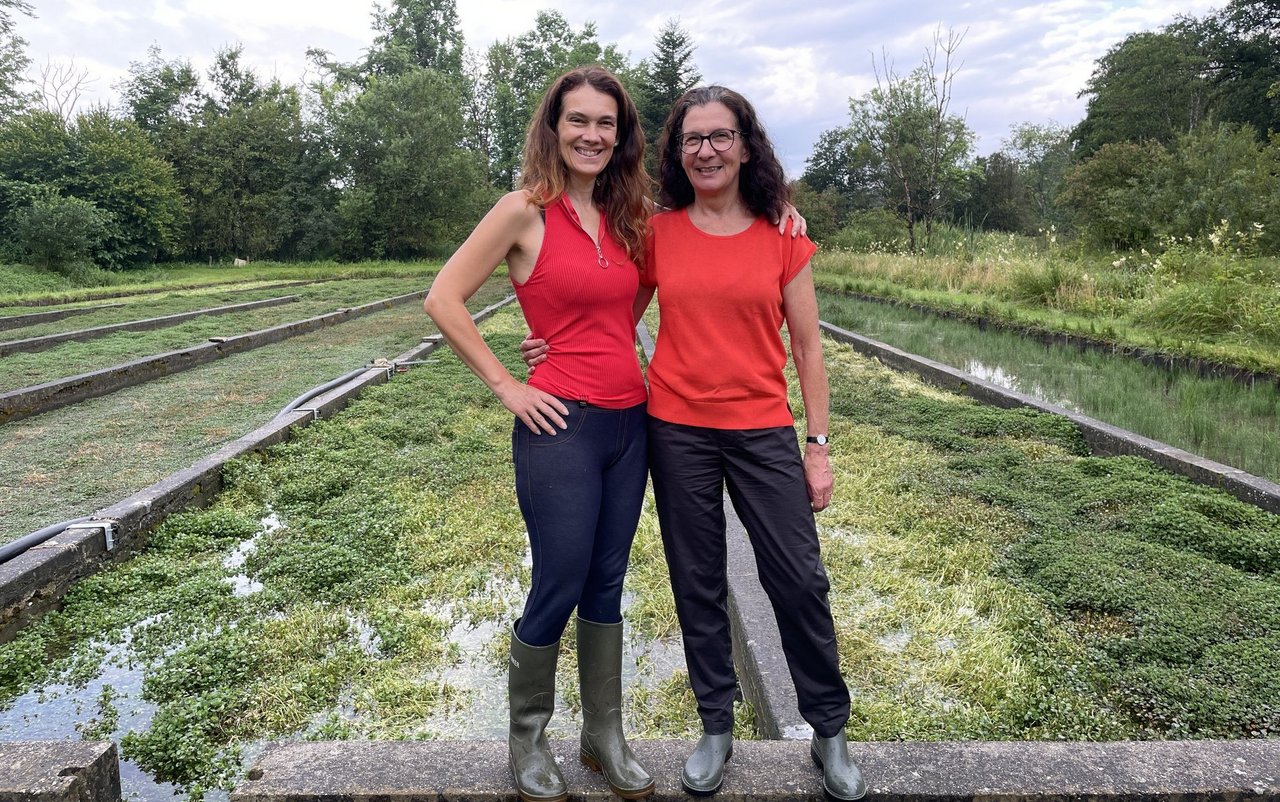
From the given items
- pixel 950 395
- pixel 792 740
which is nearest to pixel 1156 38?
pixel 950 395

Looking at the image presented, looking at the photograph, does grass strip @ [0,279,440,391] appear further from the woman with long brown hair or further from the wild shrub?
the wild shrub

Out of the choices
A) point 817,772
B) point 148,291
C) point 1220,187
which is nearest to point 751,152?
point 817,772

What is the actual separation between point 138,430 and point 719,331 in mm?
5789

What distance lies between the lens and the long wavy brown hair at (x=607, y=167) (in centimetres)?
198

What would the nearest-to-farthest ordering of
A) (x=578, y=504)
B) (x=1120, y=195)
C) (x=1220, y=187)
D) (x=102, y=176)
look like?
(x=578, y=504)
(x=1220, y=187)
(x=1120, y=195)
(x=102, y=176)

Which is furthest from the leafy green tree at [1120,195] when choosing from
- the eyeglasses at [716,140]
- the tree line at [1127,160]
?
the eyeglasses at [716,140]

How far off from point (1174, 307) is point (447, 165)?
3133cm

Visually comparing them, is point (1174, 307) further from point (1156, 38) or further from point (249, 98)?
point (249, 98)

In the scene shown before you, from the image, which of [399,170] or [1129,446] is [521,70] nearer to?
[399,170]

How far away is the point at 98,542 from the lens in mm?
3629

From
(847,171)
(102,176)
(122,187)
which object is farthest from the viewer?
(847,171)

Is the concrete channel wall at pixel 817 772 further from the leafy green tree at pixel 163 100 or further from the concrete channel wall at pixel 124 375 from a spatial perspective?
the leafy green tree at pixel 163 100

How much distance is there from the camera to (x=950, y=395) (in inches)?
287

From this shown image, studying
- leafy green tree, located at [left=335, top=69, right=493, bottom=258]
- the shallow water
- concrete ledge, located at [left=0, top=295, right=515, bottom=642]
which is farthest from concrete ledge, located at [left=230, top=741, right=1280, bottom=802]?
leafy green tree, located at [left=335, top=69, right=493, bottom=258]
